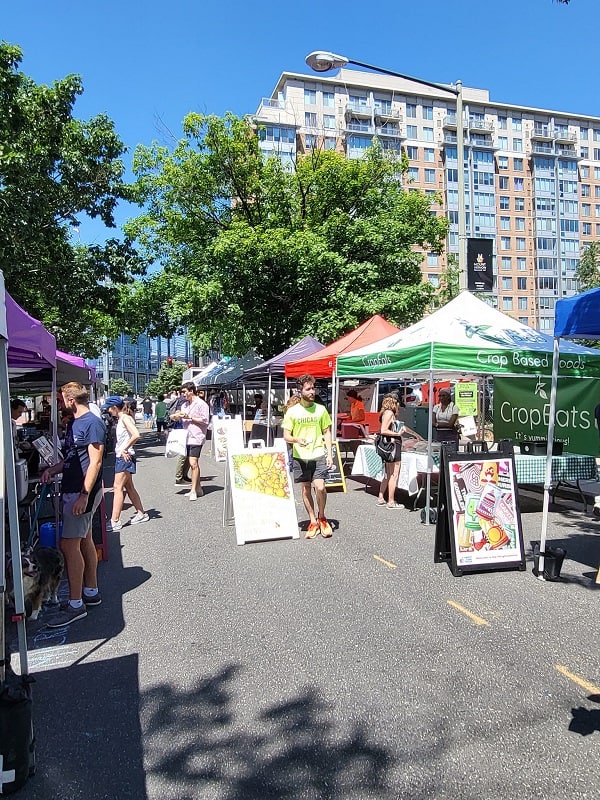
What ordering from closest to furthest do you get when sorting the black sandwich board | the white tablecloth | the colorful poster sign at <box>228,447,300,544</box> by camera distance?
the black sandwich board, the colorful poster sign at <box>228,447,300,544</box>, the white tablecloth

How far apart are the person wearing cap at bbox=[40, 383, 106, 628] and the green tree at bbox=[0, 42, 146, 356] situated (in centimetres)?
1064

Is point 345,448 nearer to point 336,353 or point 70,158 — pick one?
point 336,353

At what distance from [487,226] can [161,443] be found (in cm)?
6963

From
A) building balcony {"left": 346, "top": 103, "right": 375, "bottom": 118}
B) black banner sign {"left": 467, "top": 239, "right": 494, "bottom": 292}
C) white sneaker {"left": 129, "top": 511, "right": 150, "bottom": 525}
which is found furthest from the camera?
building balcony {"left": 346, "top": 103, "right": 375, "bottom": 118}

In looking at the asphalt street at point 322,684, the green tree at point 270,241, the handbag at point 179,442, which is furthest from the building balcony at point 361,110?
the asphalt street at point 322,684

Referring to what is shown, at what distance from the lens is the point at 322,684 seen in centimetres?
350

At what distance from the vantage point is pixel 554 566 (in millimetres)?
5312

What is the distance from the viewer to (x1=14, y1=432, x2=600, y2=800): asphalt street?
2.66 meters

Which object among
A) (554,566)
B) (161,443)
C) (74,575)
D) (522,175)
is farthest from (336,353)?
(522,175)

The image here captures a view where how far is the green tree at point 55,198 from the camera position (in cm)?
1395

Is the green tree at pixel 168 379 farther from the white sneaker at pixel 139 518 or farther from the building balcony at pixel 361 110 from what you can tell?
the white sneaker at pixel 139 518

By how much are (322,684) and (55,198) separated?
16342 millimetres

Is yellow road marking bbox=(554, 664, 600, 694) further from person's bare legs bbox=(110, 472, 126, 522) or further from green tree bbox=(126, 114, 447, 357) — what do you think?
green tree bbox=(126, 114, 447, 357)

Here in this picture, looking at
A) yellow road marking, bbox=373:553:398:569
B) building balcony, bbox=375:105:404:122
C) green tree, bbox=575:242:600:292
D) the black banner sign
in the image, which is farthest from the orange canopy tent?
building balcony, bbox=375:105:404:122
